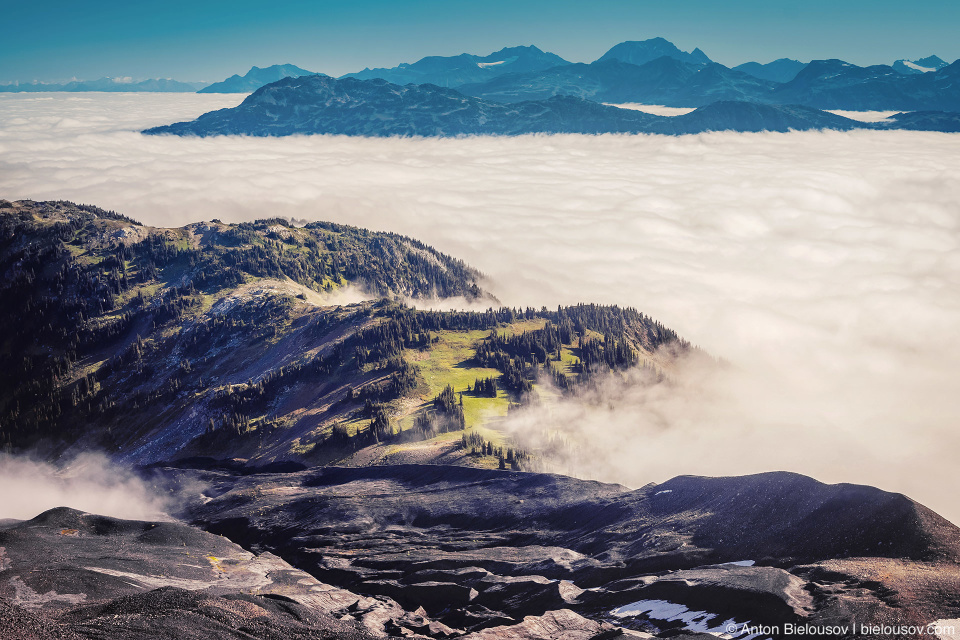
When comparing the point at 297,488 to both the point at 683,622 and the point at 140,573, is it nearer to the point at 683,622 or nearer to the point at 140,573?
the point at 140,573

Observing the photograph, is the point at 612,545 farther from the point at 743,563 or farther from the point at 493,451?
the point at 493,451

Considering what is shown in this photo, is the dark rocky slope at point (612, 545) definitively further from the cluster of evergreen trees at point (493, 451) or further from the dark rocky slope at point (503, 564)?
the cluster of evergreen trees at point (493, 451)

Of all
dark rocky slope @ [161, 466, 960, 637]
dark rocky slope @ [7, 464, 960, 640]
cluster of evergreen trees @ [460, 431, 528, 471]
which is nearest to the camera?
dark rocky slope @ [7, 464, 960, 640]

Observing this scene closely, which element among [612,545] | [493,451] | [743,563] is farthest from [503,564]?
[493,451]

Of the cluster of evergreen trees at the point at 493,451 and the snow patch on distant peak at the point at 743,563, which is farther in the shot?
the cluster of evergreen trees at the point at 493,451

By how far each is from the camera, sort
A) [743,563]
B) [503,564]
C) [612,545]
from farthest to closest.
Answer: [503,564]
[612,545]
[743,563]

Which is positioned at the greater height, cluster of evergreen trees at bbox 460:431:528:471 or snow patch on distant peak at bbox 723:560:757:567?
snow patch on distant peak at bbox 723:560:757:567

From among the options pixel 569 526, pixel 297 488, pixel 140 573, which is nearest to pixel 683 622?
pixel 569 526

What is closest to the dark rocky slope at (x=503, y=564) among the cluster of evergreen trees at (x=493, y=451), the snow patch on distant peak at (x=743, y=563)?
the snow patch on distant peak at (x=743, y=563)

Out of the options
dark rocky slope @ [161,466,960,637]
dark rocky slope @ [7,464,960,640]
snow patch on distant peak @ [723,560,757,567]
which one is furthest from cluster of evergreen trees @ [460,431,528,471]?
snow patch on distant peak @ [723,560,757,567]

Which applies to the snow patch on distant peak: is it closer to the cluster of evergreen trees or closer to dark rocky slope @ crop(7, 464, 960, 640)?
dark rocky slope @ crop(7, 464, 960, 640)

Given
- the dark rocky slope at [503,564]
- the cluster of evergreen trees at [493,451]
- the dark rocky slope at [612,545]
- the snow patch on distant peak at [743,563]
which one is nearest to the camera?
the dark rocky slope at [503,564]

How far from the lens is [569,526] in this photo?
13788 cm

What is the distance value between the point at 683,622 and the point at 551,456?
334 feet
